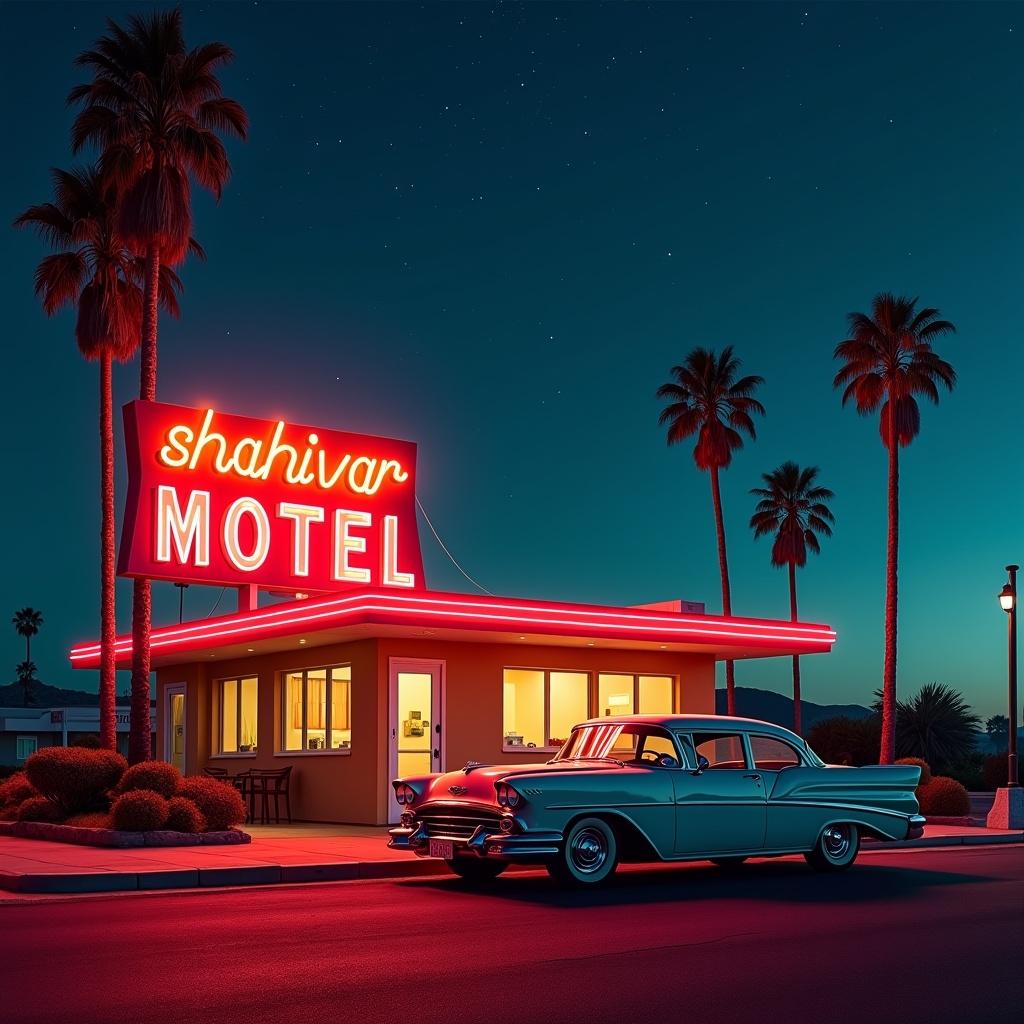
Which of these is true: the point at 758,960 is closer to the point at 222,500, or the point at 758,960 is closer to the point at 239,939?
the point at 239,939

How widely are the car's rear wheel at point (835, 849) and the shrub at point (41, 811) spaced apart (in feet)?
38.0

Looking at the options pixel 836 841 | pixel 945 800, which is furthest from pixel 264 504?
pixel 836 841

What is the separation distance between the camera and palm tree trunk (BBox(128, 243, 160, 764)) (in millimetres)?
23047

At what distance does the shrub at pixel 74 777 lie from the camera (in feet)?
68.8

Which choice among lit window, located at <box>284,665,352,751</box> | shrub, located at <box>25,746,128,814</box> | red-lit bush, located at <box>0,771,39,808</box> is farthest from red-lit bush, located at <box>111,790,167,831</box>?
lit window, located at <box>284,665,352,751</box>

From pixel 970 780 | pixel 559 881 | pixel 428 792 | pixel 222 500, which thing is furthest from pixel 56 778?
pixel 970 780

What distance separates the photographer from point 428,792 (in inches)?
558

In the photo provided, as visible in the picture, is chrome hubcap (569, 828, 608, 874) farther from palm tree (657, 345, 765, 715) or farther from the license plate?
palm tree (657, 345, 765, 715)

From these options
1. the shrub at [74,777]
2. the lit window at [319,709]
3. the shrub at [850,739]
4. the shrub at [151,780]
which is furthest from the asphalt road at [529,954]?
the shrub at [850,739]

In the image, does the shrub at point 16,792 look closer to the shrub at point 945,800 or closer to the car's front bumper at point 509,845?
the car's front bumper at point 509,845

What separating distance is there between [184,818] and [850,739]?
1430 inches

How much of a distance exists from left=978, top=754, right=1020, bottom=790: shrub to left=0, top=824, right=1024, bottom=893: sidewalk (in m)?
26.8

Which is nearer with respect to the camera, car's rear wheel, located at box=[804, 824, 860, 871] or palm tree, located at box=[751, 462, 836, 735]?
car's rear wheel, located at box=[804, 824, 860, 871]

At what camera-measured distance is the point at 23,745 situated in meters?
74.6
